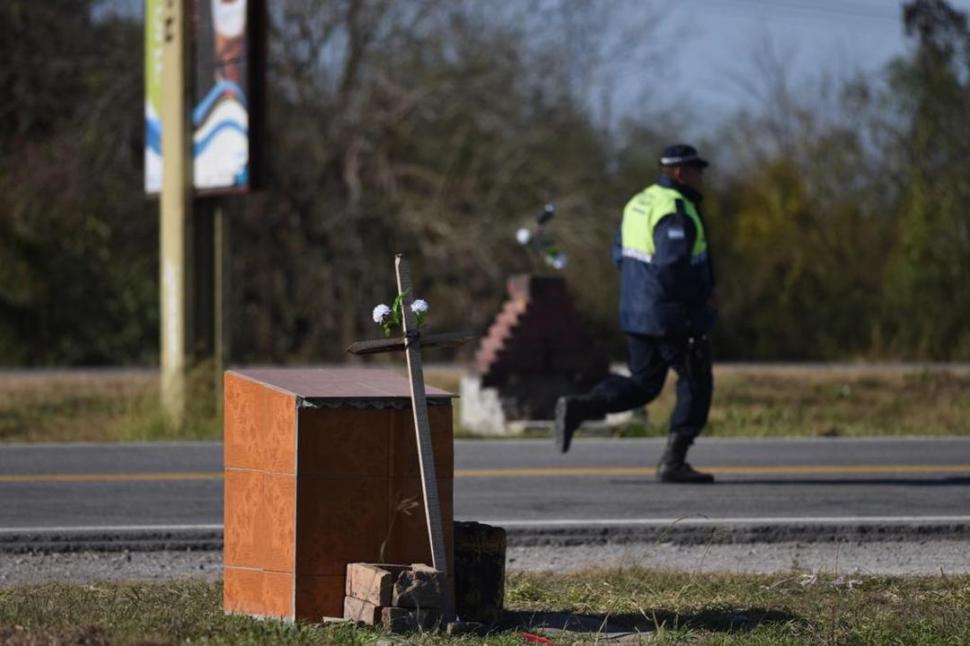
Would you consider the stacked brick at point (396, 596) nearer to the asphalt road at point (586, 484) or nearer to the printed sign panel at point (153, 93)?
the asphalt road at point (586, 484)

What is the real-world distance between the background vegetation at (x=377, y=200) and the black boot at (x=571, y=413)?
13918 millimetres

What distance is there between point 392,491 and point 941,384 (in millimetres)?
13669

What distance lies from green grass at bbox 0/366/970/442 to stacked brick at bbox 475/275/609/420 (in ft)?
1.86

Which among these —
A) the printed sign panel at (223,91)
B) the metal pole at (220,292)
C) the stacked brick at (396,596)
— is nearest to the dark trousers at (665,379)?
the stacked brick at (396,596)

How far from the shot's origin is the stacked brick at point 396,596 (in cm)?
557

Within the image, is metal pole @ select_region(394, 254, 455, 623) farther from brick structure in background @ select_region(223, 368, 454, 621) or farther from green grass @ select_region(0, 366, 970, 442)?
green grass @ select_region(0, 366, 970, 442)

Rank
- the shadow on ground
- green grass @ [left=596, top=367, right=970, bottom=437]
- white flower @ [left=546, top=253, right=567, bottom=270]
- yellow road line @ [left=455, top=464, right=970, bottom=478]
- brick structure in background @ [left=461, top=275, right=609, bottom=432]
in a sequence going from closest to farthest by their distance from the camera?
the shadow on ground → yellow road line @ [left=455, top=464, right=970, bottom=478] → green grass @ [left=596, top=367, right=970, bottom=437] → brick structure in background @ [left=461, top=275, right=609, bottom=432] → white flower @ [left=546, top=253, right=567, bottom=270]

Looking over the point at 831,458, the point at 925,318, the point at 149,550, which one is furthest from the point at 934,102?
the point at 149,550

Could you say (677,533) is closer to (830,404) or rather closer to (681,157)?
(681,157)

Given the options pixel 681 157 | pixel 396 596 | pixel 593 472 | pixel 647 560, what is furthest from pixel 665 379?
pixel 396 596

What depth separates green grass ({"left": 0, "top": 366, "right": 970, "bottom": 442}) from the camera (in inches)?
559

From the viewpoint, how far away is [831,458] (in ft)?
39.2

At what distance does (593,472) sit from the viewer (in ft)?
36.3

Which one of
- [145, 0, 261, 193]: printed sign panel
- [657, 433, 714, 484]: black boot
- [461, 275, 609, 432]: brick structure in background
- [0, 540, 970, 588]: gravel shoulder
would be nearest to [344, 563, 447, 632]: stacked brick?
[0, 540, 970, 588]: gravel shoulder
